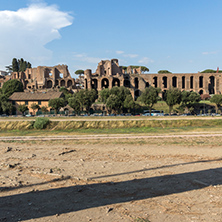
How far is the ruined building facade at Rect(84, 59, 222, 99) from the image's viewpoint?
286 feet

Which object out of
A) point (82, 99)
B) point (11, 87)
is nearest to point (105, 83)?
point (11, 87)

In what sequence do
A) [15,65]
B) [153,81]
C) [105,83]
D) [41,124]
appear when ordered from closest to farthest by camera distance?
[41,124] < [153,81] < [105,83] < [15,65]

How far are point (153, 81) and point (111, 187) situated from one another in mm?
84175

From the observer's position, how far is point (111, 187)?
10391 mm

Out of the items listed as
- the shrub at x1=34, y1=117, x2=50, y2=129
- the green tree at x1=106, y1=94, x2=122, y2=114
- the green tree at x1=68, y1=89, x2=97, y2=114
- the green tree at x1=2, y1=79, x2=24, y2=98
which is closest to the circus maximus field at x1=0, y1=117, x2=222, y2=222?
the shrub at x1=34, y1=117, x2=50, y2=129

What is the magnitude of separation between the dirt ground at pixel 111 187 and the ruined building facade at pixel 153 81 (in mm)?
71345

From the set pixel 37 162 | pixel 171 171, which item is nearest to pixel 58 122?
pixel 37 162

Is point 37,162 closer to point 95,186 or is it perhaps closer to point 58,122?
point 95,186

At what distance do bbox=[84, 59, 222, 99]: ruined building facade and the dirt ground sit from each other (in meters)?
71.3

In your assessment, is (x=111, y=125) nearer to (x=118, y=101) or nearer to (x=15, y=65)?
(x=118, y=101)

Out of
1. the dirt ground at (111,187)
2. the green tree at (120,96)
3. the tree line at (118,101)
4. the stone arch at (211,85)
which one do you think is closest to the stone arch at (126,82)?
the tree line at (118,101)

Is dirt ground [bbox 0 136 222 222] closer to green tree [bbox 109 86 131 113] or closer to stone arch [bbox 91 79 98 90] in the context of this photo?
green tree [bbox 109 86 131 113]

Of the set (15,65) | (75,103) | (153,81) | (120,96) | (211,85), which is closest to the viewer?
(75,103)

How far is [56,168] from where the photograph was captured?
44.4ft
